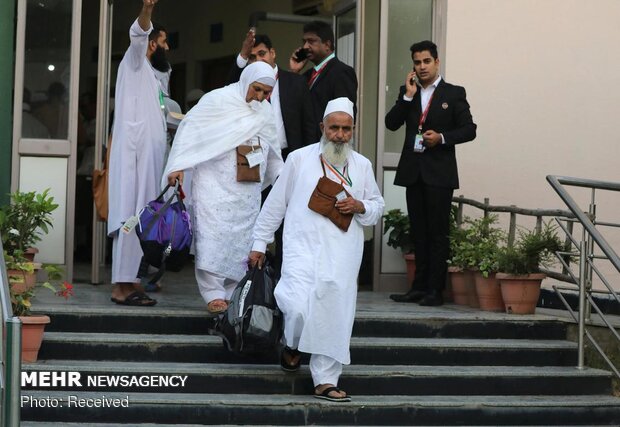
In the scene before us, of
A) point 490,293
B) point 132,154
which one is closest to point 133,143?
point 132,154

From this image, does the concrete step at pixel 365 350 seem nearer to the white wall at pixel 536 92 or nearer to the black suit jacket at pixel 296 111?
the black suit jacket at pixel 296 111

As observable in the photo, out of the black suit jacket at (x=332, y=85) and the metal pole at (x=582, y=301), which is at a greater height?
the black suit jacket at (x=332, y=85)

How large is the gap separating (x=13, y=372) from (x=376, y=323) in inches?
138

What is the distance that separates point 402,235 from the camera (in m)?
10.1

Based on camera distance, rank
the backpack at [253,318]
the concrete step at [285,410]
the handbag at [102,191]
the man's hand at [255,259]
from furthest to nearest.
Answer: the handbag at [102,191] → the man's hand at [255,259] → the backpack at [253,318] → the concrete step at [285,410]

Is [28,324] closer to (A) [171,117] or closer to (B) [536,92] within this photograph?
(A) [171,117]

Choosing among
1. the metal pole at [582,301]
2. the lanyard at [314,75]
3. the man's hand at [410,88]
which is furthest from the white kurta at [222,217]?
the metal pole at [582,301]

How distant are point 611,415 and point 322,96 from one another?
310cm

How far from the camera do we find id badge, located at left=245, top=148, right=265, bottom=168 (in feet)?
27.3

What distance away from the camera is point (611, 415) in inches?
310

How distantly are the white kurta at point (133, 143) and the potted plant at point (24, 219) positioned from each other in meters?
0.46

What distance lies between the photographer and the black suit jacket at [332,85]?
9.27 meters

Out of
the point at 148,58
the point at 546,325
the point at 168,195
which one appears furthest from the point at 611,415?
the point at 148,58

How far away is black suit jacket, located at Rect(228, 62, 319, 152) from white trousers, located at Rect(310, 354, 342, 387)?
218 centimetres
